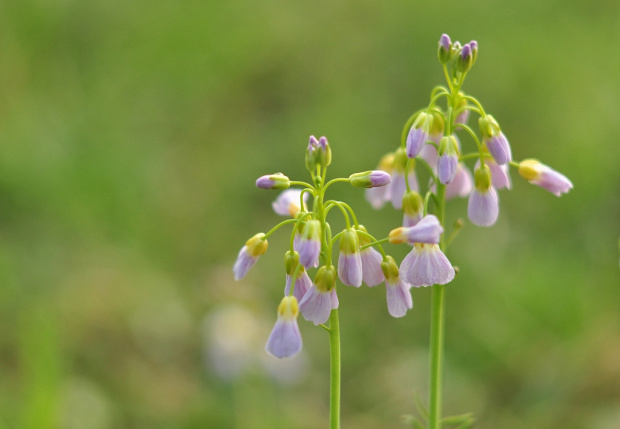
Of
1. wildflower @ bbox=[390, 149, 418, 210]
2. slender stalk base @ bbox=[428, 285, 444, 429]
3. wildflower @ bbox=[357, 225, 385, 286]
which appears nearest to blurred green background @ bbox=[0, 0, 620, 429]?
slender stalk base @ bbox=[428, 285, 444, 429]

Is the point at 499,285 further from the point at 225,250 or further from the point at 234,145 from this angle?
the point at 234,145

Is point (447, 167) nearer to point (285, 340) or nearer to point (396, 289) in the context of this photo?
point (396, 289)

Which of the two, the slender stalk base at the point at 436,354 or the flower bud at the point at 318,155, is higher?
the flower bud at the point at 318,155

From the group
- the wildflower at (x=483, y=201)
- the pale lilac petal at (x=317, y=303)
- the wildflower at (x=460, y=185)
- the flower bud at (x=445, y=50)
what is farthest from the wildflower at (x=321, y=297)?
the wildflower at (x=460, y=185)

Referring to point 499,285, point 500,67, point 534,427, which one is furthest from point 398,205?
point 500,67

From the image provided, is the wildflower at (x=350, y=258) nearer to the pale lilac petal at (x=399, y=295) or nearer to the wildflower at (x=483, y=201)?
the pale lilac petal at (x=399, y=295)
